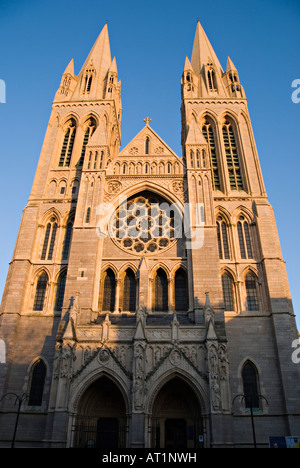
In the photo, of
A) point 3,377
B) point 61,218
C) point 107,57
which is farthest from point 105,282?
point 107,57

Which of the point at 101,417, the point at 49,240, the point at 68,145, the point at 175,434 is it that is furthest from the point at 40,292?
the point at 68,145

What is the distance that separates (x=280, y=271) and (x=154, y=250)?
307 inches

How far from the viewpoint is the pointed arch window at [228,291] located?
878 inches

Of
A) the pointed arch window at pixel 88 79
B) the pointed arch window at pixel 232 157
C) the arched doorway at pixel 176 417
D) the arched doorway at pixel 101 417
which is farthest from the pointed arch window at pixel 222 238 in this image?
the pointed arch window at pixel 88 79

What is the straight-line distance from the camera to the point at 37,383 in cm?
1989

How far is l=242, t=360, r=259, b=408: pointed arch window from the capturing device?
1938 cm

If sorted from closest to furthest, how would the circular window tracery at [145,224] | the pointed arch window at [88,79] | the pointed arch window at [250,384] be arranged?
the pointed arch window at [250,384] < the circular window tracery at [145,224] < the pointed arch window at [88,79]

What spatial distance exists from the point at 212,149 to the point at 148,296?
13937 mm

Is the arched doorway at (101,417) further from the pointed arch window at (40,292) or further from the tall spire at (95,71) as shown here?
the tall spire at (95,71)

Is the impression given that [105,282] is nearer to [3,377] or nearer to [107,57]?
[3,377]

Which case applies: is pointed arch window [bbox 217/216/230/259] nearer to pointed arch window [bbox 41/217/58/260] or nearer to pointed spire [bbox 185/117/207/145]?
pointed spire [bbox 185/117/207/145]

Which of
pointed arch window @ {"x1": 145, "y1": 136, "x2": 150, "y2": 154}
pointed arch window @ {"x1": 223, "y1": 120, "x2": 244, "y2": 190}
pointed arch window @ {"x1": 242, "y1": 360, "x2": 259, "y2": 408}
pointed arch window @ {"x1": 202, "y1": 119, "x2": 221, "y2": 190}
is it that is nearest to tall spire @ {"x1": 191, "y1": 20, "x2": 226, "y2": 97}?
pointed arch window @ {"x1": 202, "y1": 119, "x2": 221, "y2": 190}

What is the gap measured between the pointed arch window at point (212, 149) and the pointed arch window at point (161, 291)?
8183 mm

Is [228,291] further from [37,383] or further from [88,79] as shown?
[88,79]
